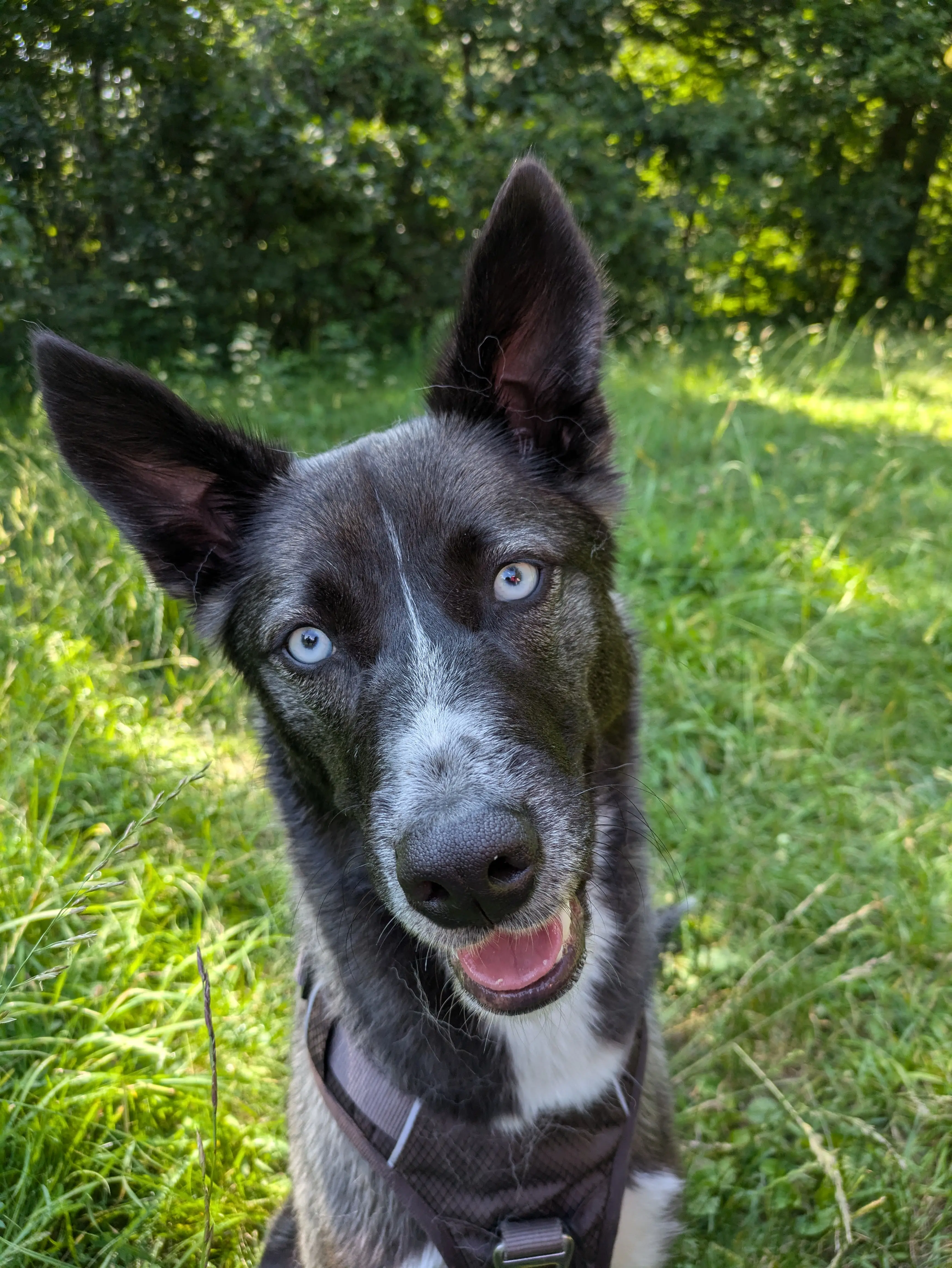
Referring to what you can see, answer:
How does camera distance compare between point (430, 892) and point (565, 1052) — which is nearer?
point (430, 892)

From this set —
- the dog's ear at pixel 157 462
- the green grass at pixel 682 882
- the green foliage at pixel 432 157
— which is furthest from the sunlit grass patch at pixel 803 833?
the green foliage at pixel 432 157

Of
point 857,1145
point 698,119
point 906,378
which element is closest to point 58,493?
point 857,1145

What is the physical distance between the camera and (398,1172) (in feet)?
5.87

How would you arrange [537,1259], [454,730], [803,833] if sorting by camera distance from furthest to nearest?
1. [803,833]
2. [537,1259]
3. [454,730]

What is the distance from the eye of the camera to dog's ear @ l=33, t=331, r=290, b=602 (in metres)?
1.80

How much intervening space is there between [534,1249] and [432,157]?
925 centimetres

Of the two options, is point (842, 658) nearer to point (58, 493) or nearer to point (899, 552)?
point (899, 552)

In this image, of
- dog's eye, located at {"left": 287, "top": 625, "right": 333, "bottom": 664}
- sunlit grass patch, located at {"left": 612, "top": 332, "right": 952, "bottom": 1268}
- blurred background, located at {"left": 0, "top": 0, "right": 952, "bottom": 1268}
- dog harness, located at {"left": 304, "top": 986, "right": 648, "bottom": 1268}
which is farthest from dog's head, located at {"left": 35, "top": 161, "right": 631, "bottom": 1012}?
sunlit grass patch, located at {"left": 612, "top": 332, "right": 952, "bottom": 1268}

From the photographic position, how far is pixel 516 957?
Answer: 175cm

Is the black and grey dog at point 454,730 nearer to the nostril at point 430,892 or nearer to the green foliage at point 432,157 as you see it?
the nostril at point 430,892

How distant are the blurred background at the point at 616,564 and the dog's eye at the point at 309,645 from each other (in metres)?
0.33

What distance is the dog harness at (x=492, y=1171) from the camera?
178 cm

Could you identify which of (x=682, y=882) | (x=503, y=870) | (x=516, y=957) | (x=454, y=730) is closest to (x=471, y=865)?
(x=503, y=870)

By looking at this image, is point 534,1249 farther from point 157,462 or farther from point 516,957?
point 157,462
